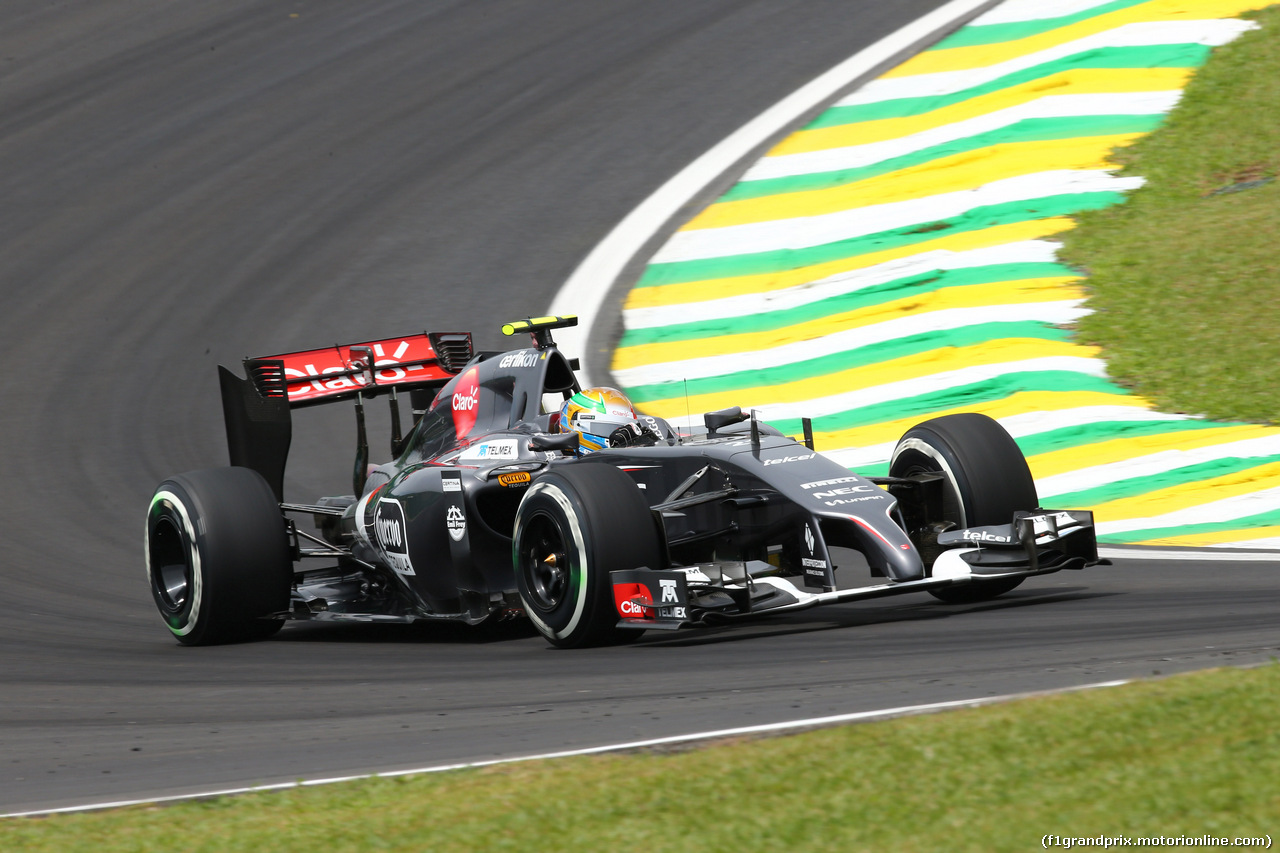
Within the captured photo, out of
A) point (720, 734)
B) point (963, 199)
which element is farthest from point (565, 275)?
point (720, 734)

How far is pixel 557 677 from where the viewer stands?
269 inches

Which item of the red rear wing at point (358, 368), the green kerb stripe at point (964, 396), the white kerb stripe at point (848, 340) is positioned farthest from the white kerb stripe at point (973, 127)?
the red rear wing at point (358, 368)

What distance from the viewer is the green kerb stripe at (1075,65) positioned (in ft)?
52.2

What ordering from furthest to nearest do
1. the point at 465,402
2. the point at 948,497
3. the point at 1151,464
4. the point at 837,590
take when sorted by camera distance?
1. the point at 1151,464
2. the point at 465,402
3. the point at 948,497
4. the point at 837,590

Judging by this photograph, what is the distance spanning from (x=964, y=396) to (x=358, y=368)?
169 inches

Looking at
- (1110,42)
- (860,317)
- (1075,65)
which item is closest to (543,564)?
(860,317)

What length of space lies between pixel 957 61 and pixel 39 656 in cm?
1180

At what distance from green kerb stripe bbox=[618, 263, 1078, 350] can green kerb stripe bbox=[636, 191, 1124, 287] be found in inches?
28.4

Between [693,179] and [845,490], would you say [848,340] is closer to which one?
[693,179]

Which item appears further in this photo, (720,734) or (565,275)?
(565,275)

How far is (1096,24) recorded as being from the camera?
1670cm

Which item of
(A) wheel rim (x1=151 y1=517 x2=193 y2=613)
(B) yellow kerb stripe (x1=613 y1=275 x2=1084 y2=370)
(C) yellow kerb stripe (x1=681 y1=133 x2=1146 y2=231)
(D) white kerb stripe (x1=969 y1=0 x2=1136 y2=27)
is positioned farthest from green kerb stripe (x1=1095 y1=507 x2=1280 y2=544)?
(D) white kerb stripe (x1=969 y1=0 x2=1136 y2=27)

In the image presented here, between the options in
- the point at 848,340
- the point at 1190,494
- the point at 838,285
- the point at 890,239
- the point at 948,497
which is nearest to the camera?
the point at 948,497

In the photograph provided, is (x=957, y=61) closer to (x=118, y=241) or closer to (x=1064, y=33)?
(x=1064, y=33)
